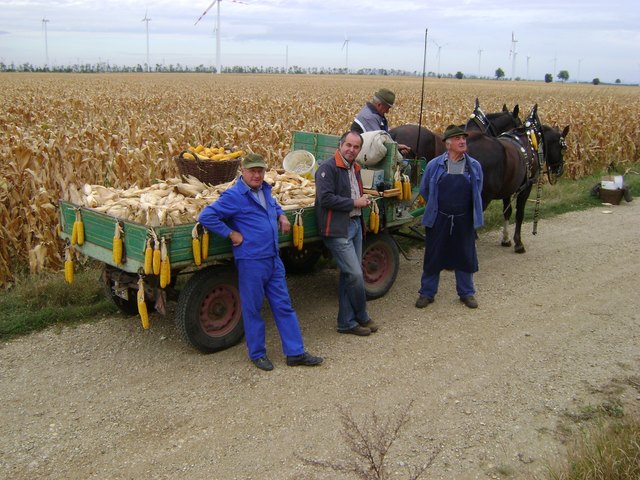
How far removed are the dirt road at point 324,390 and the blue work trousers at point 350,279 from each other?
0.24 meters

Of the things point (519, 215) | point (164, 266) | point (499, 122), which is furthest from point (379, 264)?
point (499, 122)

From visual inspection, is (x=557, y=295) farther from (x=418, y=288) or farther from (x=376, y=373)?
(x=376, y=373)

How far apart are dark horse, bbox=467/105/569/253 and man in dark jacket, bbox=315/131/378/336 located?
9.63 feet

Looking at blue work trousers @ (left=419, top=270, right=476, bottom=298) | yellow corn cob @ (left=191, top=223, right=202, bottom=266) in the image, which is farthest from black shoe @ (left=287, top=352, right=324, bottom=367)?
blue work trousers @ (left=419, top=270, right=476, bottom=298)

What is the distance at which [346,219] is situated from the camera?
6316 millimetres

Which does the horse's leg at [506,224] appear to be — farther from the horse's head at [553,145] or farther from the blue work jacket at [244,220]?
the blue work jacket at [244,220]

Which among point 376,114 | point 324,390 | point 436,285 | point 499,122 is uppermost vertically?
point 376,114

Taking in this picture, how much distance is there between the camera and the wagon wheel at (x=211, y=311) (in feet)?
18.8

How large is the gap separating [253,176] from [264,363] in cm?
166

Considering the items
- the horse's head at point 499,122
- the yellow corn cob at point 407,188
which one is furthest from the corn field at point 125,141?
the yellow corn cob at point 407,188

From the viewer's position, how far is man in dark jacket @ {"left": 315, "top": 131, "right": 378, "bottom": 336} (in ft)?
20.3

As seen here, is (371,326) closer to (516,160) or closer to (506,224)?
(516,160)

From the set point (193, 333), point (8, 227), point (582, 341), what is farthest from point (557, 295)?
point (8, 227)

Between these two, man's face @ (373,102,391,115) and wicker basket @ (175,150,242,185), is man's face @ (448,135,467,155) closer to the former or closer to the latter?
man's face @ (373,102,391,115)
